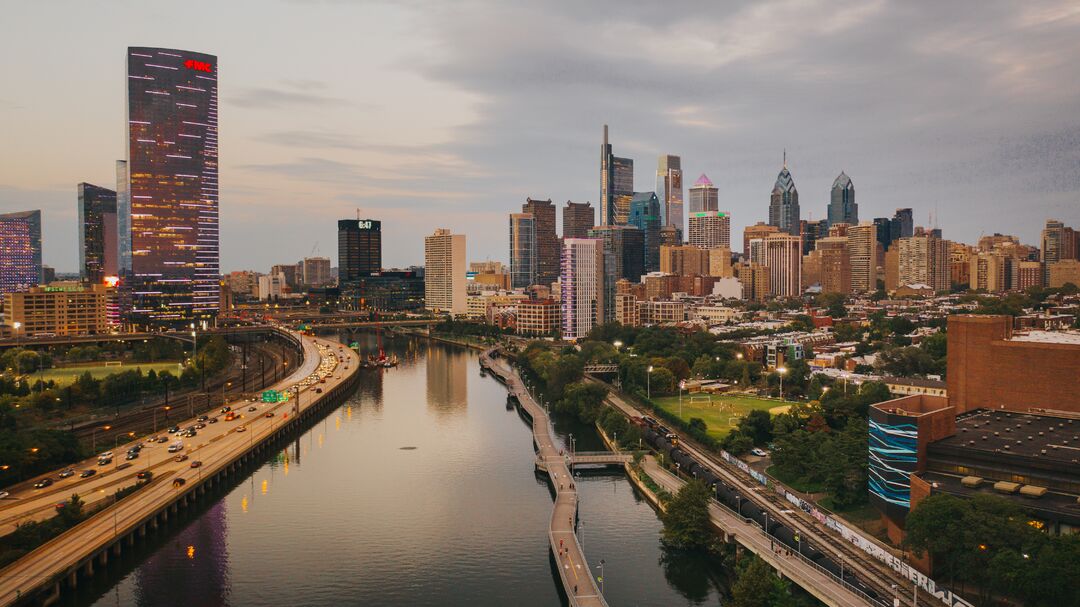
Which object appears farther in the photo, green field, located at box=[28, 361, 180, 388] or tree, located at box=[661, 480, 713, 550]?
green field, located at box=[28, 361, 180, 388]

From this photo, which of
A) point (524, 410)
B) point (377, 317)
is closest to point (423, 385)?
point (524, 410)

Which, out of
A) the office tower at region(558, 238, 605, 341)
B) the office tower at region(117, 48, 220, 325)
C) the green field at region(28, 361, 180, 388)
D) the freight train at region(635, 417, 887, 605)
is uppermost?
the office tower at region(117, 48, 220, 325)

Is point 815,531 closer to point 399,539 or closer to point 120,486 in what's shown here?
point 399,539

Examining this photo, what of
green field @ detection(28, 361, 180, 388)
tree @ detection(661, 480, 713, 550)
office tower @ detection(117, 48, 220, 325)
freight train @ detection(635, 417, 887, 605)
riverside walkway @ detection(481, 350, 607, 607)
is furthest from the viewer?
office tower @ detection(117, 48, 220, 325)

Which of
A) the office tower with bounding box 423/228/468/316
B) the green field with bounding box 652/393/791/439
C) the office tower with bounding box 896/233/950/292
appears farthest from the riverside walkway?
the office tower with bounding box 896/233/950/292

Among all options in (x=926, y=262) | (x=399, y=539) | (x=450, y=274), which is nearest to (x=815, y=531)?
(x=399, y=539)

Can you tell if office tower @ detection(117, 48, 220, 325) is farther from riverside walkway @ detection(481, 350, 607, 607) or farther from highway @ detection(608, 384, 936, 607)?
highway @ detection(608, 384, 936, 607)

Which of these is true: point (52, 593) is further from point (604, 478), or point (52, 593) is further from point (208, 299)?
point (208, 299)
